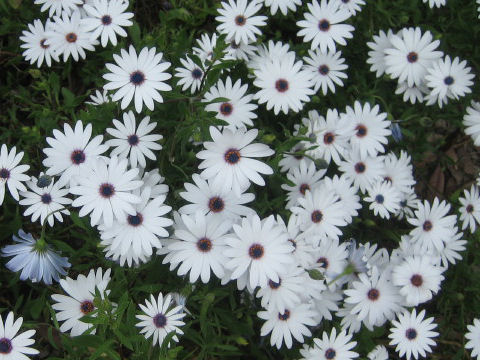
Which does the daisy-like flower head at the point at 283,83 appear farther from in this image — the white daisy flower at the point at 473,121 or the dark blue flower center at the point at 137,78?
the white daisy flower at the point at 473,121

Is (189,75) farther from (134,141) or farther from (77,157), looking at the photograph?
(77,157)

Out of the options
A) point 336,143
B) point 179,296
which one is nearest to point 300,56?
point 336,143

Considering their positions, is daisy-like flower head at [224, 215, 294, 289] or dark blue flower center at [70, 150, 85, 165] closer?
daisy-like flower head at [224, 215, 294, 289]

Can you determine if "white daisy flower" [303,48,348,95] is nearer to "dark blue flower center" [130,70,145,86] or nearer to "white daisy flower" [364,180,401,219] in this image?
"white daisy flower" [364,180,401,219]

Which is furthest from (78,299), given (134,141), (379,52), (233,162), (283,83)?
(379,52)

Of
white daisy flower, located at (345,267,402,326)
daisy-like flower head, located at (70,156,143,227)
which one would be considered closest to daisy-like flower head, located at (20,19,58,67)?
daisy-like flower head, located at (70,156,143,227)

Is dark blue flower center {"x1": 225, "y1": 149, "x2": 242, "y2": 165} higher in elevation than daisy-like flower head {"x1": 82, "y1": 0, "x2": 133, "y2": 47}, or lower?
lower

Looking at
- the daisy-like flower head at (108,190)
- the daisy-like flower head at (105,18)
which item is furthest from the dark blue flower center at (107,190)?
the daisy-like flower head at (105,18)
